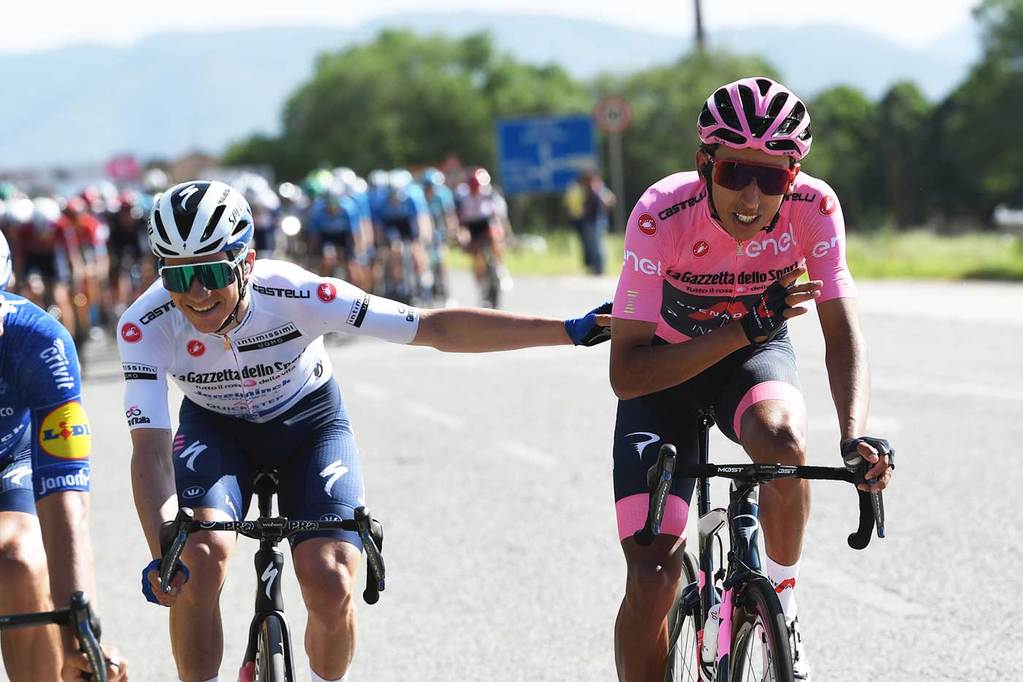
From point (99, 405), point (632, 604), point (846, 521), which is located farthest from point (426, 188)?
point (632, 604)

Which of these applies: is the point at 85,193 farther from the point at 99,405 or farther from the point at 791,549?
the point at 791,549

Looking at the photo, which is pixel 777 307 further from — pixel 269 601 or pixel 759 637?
pixel 269 601

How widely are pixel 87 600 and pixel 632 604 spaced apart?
1.81m

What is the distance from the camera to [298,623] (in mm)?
6754

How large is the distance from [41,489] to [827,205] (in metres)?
2.40

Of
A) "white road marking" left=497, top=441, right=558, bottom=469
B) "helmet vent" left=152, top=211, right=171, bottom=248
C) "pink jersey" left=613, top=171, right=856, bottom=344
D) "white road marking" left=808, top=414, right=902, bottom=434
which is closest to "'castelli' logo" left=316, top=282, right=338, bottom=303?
"helmet vent" left=152, top=211, right=171, bottom=248

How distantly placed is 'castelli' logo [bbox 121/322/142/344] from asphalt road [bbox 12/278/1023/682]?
1767 millimetres

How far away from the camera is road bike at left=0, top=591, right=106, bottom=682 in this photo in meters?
3.20

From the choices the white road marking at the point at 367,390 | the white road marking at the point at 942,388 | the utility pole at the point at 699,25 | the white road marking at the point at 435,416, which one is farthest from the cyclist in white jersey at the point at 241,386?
the utility pole at the point at 699,25

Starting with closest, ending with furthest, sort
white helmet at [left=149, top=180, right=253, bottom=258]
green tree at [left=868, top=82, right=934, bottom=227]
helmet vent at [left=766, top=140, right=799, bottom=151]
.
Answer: helmet vent at [left=766, top=140, right=799, bottom=151] → white helmet at [left=149, top=180, right=253, bottom=258] → green tree at [left=868, top=82, right=934, bottom=227]

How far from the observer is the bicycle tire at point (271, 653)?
441cm

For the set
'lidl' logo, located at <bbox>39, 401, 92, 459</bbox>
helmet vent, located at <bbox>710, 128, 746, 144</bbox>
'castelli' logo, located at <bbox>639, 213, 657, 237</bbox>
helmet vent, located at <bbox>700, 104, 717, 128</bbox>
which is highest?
helmet vent, located at <bbox>700, 104, 717, 128</bbox>

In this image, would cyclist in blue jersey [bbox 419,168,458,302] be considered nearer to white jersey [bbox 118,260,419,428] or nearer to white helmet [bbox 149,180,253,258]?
white jersey [bbox 118,260,419,428]

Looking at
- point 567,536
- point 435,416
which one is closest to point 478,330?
point 567,536
